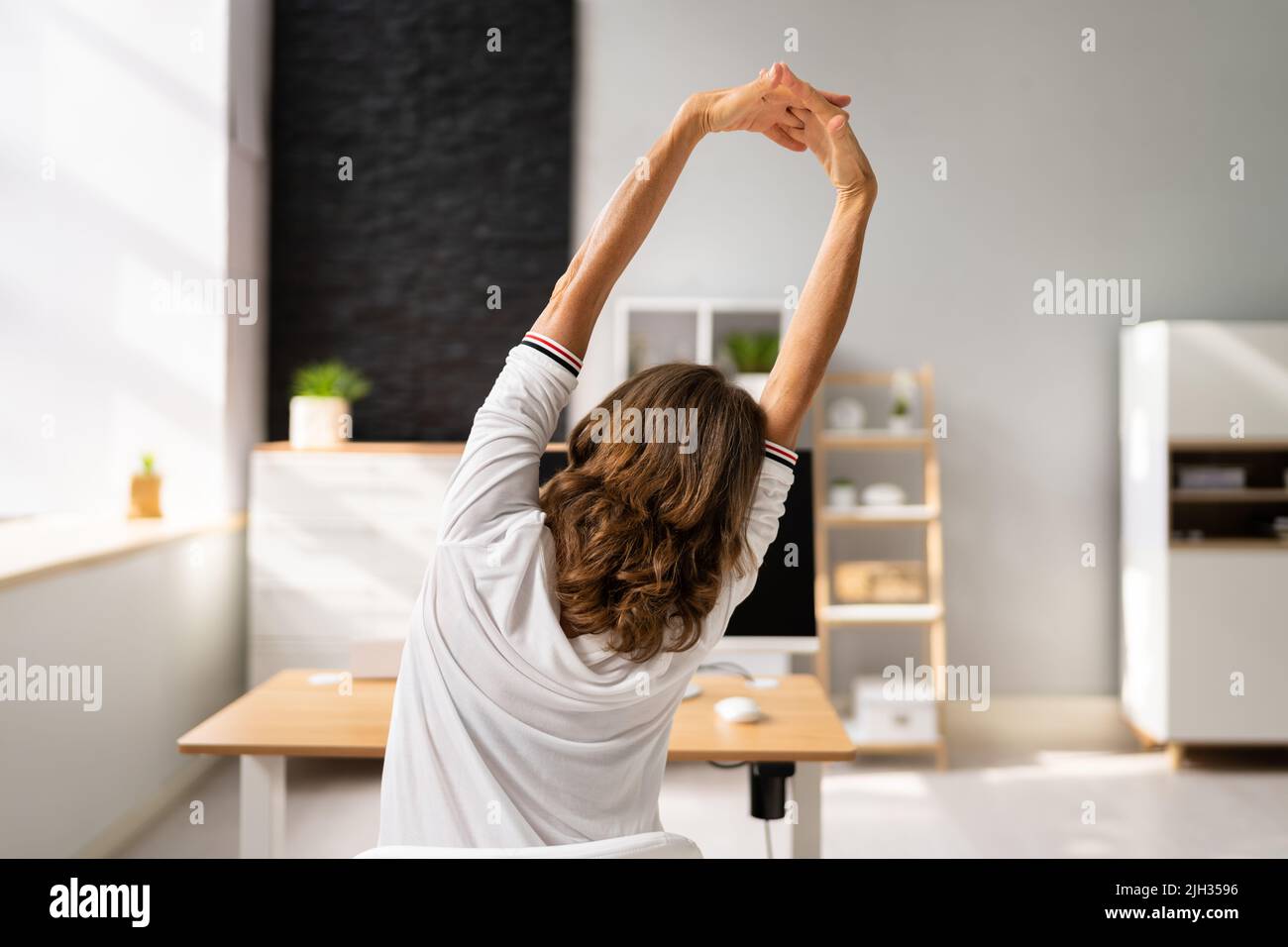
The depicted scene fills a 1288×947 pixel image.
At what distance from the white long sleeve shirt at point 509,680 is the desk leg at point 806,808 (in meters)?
1.14

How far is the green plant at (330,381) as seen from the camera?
4.14 metres

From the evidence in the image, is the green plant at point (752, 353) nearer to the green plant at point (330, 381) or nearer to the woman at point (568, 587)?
the green plant at point (330, 381)

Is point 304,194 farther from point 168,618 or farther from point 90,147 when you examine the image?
point 168,618

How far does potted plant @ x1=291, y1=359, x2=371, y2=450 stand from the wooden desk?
2065mm

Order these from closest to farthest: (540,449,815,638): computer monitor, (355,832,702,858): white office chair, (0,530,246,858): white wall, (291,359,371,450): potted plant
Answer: (355,832,702,858): white office chair → (540,449,815,638): computer monitor → (0,530,246,858): white wall → (291,359,371,450): potted plant

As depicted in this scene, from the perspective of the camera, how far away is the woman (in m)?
0.82

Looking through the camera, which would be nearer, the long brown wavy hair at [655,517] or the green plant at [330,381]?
the long brown wavy hair at [655,517]

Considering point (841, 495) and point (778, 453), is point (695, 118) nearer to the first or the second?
point (778, 453)

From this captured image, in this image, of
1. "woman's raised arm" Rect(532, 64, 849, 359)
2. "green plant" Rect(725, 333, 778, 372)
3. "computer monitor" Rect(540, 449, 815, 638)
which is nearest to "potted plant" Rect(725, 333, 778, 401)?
"green plant" Rect(725, 333, 778, 372)

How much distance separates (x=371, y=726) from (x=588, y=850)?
4.11 feet

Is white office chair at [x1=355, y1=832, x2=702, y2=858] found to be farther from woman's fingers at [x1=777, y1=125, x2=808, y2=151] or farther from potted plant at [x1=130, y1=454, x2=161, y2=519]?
potted plant at [x1=130, y1=454, x2=161, y2=519]

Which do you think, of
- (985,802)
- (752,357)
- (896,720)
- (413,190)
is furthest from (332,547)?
(985,802)

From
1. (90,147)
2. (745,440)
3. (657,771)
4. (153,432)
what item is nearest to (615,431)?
(745,440)

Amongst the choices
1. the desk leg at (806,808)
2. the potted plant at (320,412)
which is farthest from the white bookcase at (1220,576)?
the potted plant at (320,412)
